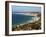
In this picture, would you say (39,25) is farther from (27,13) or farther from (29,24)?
(27,13)

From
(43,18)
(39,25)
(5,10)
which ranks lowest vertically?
(39,25)

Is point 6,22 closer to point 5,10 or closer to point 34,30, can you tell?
point 5,10

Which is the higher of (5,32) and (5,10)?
(5,10)

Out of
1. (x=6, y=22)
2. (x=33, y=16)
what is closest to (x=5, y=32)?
(x=6, y=22)

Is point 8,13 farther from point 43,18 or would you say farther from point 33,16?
point 43,18

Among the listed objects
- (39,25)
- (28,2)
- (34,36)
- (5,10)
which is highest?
(28,2)

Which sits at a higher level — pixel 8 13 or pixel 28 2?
pixel 28 2

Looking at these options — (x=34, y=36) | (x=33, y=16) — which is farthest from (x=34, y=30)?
(x=33, y=16)

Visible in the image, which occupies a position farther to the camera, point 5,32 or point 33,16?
point 33,16
